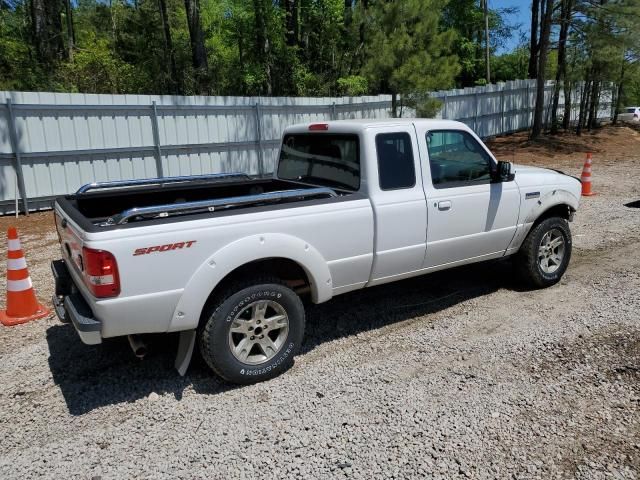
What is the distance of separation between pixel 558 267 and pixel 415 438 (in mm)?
3376

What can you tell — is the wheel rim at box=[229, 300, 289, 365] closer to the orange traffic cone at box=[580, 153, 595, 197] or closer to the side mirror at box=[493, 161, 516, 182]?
the side mirror at box=[493, 161, 516, 182]

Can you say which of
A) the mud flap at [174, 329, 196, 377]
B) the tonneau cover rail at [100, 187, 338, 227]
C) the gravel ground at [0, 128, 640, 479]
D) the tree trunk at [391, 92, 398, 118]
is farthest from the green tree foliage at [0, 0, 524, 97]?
the mud flap at [174, 329, 196, 377]

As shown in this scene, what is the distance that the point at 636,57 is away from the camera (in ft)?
67.2

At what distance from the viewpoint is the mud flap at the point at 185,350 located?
3.77 metres

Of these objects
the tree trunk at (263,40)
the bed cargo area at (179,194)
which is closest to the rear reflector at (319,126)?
the bed cargo area at (179,194)

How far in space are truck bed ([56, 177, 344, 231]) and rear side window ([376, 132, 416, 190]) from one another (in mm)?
388

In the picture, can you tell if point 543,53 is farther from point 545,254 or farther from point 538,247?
point 538,247

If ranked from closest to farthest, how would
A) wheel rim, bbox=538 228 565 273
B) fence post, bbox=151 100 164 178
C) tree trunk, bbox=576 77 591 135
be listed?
1. wheel rim, bbox=538 228 565 273
2. fence post, bbox=151 100 164 178
3. tree trunk, bbox=576 77 591 135

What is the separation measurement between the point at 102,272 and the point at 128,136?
29.3 ft

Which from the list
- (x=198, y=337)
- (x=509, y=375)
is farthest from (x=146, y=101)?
(x=509, y=375)

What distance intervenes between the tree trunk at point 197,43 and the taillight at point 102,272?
1658 cm

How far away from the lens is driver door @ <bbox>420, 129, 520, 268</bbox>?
466 cm

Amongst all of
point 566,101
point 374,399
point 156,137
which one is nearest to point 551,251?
point 374,399

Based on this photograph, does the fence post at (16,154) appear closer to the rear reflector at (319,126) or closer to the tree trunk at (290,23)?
the rear reflector at (319,126)
